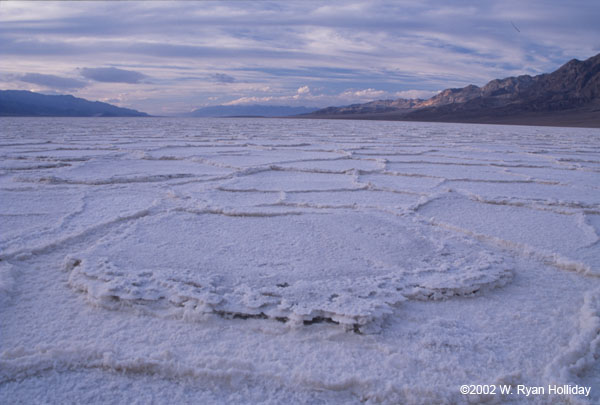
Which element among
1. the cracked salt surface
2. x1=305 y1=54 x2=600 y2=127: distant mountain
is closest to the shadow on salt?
the cracked salt surface

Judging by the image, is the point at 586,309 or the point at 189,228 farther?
the point at 189,228

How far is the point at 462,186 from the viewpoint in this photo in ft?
9.81

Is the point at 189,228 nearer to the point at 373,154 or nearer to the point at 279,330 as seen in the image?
the point at 279,330

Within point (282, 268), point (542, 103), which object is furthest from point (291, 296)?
point (542, 103)

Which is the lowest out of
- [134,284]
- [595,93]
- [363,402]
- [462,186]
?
[363,402]

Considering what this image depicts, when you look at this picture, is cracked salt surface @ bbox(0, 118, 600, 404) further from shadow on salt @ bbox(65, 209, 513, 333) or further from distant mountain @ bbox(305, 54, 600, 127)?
distant mountain @ bbox(305, 54, 600, 127)

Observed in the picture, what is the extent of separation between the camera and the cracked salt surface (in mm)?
912

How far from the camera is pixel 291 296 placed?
1232 millimetres

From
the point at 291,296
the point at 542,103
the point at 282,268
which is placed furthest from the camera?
the point at 542,103

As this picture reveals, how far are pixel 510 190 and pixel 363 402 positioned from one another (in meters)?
2.50

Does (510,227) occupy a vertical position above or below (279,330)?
above

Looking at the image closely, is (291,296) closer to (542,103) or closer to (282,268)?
(282,268)

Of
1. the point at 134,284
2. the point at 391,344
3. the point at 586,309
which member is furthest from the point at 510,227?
the point at 134,284

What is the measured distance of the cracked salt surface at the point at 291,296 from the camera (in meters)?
0.91
